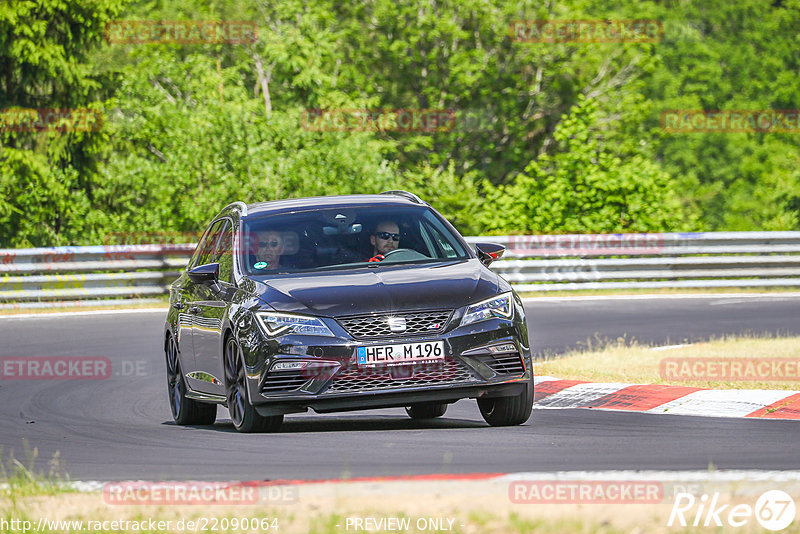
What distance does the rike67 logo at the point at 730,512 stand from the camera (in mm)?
5254

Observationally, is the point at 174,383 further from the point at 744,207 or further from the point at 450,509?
the point at 744,207

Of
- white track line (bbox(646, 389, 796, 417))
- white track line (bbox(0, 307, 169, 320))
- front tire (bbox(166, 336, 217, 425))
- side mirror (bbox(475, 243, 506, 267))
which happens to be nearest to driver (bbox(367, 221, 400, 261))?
side mirror (bbox(475, 243, 506, 267))

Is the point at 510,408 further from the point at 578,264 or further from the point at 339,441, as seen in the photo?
the point at 578,264

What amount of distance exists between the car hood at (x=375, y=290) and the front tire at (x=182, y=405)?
72.0 inches

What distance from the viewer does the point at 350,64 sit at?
152 ft

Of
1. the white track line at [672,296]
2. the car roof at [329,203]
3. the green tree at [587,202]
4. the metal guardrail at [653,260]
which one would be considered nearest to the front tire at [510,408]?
the car roof at [329,203]

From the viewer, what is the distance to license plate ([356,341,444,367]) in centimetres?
834

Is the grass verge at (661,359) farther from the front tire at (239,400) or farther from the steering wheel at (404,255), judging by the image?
the front tire at (239,400)

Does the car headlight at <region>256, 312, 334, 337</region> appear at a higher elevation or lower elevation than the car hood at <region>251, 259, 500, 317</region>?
lower

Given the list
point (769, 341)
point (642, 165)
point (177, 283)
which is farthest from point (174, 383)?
point (642, 165)

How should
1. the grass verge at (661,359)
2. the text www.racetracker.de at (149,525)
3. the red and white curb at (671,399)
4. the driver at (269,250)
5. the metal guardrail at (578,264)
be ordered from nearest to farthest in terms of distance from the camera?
the text www.racetracker.de at (149,525), the driver at (269,250), the red and white curb at (671,399), the grass verge at (661,359), the metal guardrail at (578,264)

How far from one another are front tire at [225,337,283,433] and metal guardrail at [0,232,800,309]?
44.5 ft

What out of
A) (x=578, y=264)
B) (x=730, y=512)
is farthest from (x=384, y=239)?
(x=578, y=264)

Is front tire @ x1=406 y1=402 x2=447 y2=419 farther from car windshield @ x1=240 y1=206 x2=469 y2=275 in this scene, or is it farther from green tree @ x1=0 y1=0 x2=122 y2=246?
green tree @ x1=0 y1=0 x2=122 y2=246
